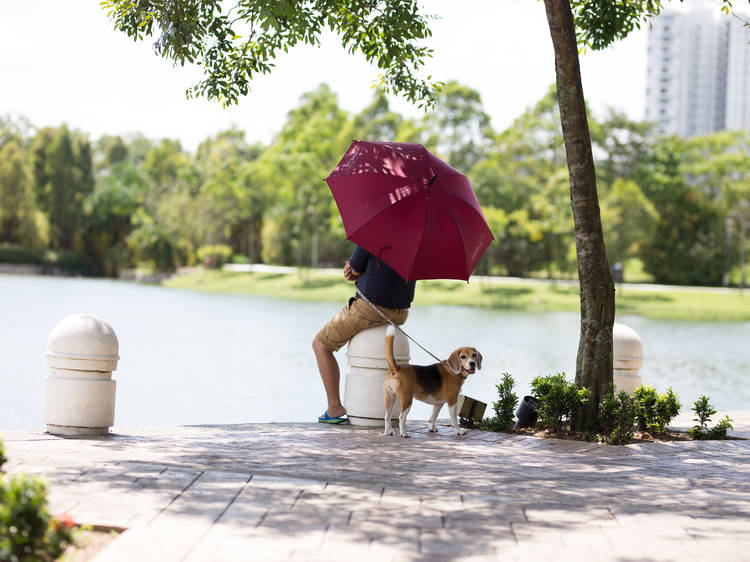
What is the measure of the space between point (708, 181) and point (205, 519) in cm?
5835

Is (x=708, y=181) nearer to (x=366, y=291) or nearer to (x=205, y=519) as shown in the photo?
(x=366, y=291)

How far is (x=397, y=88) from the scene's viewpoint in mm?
10242

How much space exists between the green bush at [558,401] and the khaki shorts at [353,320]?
1434 mm

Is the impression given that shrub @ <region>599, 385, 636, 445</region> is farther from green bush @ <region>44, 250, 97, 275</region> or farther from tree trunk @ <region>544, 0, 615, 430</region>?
green bush @ <region>44, 250, 97, 275</region>

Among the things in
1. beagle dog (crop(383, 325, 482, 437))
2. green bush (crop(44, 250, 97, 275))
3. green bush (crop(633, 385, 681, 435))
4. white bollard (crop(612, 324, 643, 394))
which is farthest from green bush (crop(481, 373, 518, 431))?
green bush (crop(44, 250, 97, 275))

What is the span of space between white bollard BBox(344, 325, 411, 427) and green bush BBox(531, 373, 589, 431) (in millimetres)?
1288

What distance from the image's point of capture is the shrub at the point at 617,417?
741 cm

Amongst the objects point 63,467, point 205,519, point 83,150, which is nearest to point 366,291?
point 63,467

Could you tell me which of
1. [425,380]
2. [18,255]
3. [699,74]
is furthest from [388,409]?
[699,74]

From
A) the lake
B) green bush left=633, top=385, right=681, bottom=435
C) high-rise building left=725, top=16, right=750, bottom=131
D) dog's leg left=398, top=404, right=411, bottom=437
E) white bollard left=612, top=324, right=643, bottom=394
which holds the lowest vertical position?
the lake

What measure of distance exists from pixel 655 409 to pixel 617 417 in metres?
0.44

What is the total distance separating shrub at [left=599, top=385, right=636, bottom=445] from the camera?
24.3 ft

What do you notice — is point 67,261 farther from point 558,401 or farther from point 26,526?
point 26,526

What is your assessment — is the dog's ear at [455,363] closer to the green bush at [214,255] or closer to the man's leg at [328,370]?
the man's leg at [328,370]
